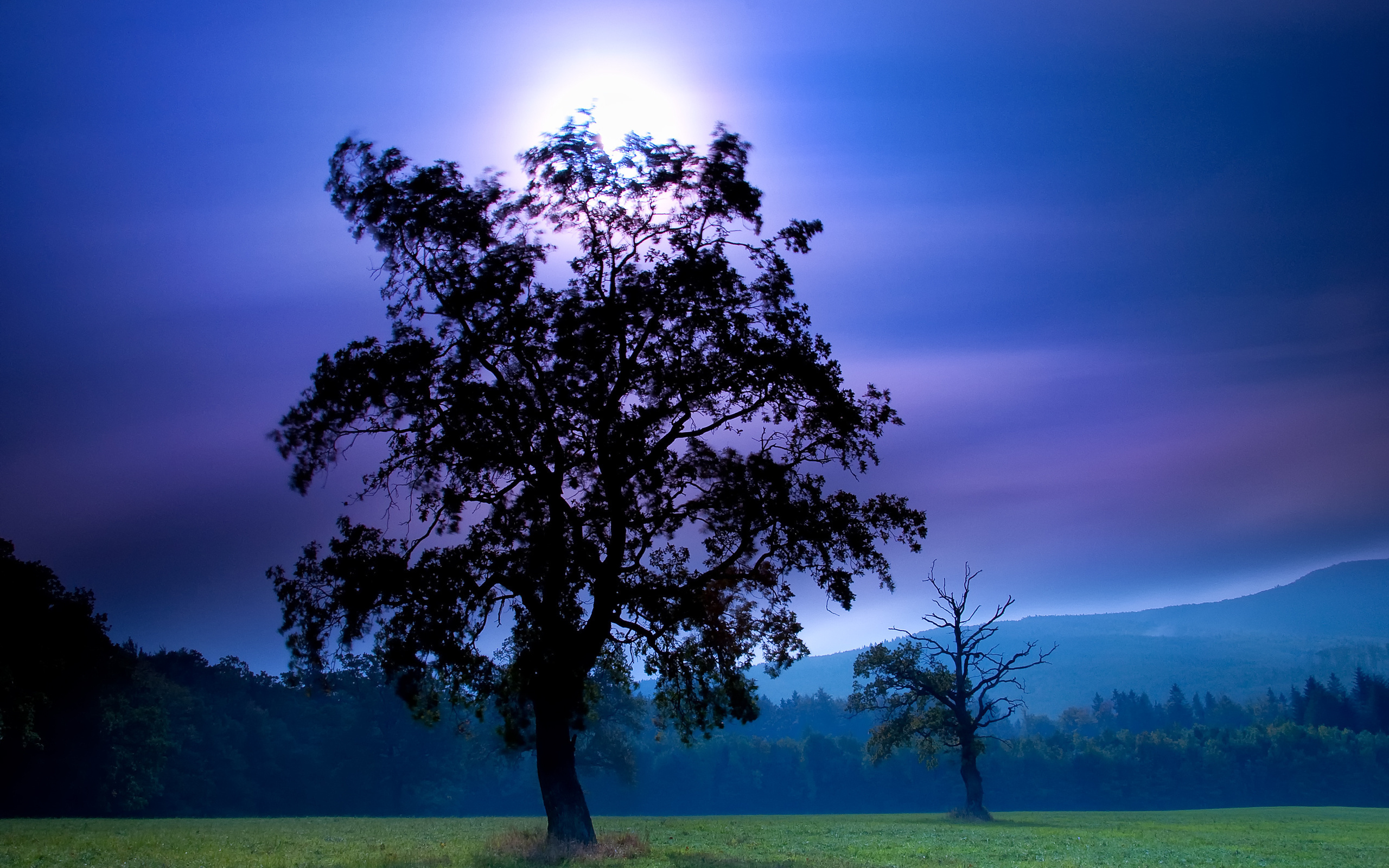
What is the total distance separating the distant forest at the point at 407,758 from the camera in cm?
6281

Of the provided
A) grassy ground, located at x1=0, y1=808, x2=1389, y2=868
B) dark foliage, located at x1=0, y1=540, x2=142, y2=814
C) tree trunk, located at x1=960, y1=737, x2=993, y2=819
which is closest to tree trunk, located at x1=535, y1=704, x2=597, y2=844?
grassy ground, located at x1=0, y1=808, x2=1389, y2=868

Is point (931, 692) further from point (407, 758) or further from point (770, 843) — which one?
point (407, 758)

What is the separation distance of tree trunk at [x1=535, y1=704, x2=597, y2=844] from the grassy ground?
1876 millimetres

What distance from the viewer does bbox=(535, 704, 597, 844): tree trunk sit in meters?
21.3

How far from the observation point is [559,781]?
72.5ft

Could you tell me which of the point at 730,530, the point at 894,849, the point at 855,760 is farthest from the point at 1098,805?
the point at 730,530

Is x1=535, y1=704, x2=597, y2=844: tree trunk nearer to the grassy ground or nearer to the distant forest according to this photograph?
the grassy ground

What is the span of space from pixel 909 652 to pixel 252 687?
262 ft

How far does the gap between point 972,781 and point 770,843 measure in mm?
25580

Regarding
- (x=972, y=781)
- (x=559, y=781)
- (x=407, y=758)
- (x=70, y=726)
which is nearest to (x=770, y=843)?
(x=559, y=781)

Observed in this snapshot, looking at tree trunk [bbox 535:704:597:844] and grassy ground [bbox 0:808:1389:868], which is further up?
tree trunk [bbox 535:704:597:844]

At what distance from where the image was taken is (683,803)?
117 metres

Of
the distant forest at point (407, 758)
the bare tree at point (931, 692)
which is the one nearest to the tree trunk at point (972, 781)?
the bare tree at point (931, 692)

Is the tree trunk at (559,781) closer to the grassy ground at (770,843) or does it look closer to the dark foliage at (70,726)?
the grassy ground at (770,843)
